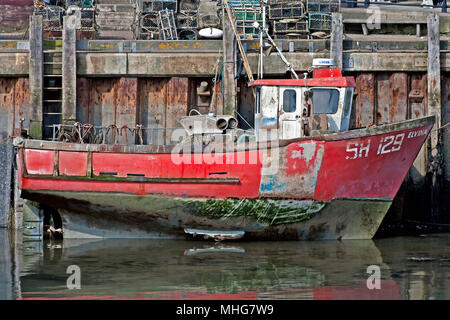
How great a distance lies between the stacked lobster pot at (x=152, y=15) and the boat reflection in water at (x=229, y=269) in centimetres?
553

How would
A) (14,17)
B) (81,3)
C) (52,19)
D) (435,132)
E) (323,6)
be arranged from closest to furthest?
(435,132) → (323,6) → (52,19) → (81,3) → (14,17)

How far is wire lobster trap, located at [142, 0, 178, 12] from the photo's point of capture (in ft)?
Answer: 57.0

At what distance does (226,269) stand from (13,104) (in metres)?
6.64

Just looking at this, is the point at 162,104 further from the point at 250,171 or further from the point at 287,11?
the point at 287,11

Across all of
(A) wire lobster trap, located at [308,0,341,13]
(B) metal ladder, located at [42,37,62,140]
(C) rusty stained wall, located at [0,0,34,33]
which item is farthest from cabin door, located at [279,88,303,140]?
(C) rusty stained wall, located at [0,0,34,33]

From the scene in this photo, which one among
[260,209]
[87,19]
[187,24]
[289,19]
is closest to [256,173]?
[260,209]

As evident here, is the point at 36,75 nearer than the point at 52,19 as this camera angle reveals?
Yes

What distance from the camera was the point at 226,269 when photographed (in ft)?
35.0

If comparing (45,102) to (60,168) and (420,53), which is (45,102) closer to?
(60,168)

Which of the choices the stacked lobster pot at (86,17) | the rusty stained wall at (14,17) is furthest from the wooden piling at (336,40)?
the rusty stained wall at (14,17)

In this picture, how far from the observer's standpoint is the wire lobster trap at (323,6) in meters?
16.7

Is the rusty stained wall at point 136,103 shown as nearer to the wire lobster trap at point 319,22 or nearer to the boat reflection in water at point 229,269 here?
the boat reflection in water at point 229,269

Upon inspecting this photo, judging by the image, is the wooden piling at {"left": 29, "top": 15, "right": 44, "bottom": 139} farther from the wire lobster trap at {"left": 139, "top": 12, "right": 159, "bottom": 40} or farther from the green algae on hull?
the green algae on hull

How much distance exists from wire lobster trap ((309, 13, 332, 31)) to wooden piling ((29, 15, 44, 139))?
5.69 metres
